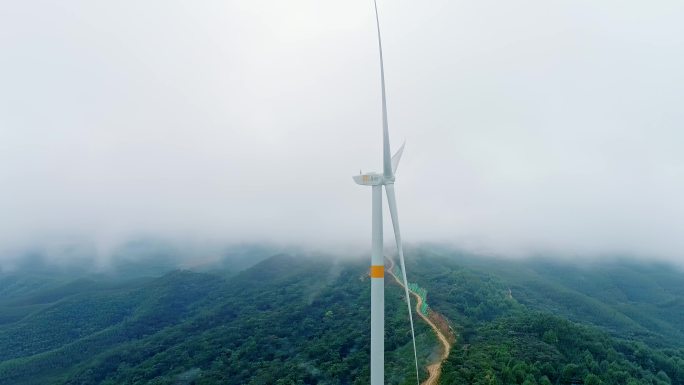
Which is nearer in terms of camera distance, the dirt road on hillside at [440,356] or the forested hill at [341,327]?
the dirt road on hillside at [440,356]

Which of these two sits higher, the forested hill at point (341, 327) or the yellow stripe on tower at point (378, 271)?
the yellow stripe on tower at point (378, 271)

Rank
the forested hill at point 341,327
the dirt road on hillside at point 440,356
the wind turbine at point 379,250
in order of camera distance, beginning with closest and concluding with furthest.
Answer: the wind turbine at point 379,250 → the dirt road on hillside at point 440,356 → the forested hill at point 341,327

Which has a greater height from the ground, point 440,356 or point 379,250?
point 379,250

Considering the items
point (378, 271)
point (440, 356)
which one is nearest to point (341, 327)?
point (440, 356)

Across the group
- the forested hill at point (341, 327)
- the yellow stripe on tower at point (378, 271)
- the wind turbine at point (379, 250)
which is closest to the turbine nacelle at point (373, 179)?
the wind turbine at point (379, 250)

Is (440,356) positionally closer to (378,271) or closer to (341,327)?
(378,271)

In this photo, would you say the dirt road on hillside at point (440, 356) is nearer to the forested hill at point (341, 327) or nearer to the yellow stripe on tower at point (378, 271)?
the forested hill at point (341, 327)

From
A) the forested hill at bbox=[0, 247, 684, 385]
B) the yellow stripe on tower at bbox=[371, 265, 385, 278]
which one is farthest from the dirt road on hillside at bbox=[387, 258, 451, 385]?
the yellow stripe on tower at bbox=[371, 265, 385, 278]

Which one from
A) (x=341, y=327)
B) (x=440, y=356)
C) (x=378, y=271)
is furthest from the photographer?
(x=341, y=327)

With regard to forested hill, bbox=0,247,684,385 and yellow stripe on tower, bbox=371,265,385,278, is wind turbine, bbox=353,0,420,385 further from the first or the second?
forested hill, bbox=0,247,684,385
